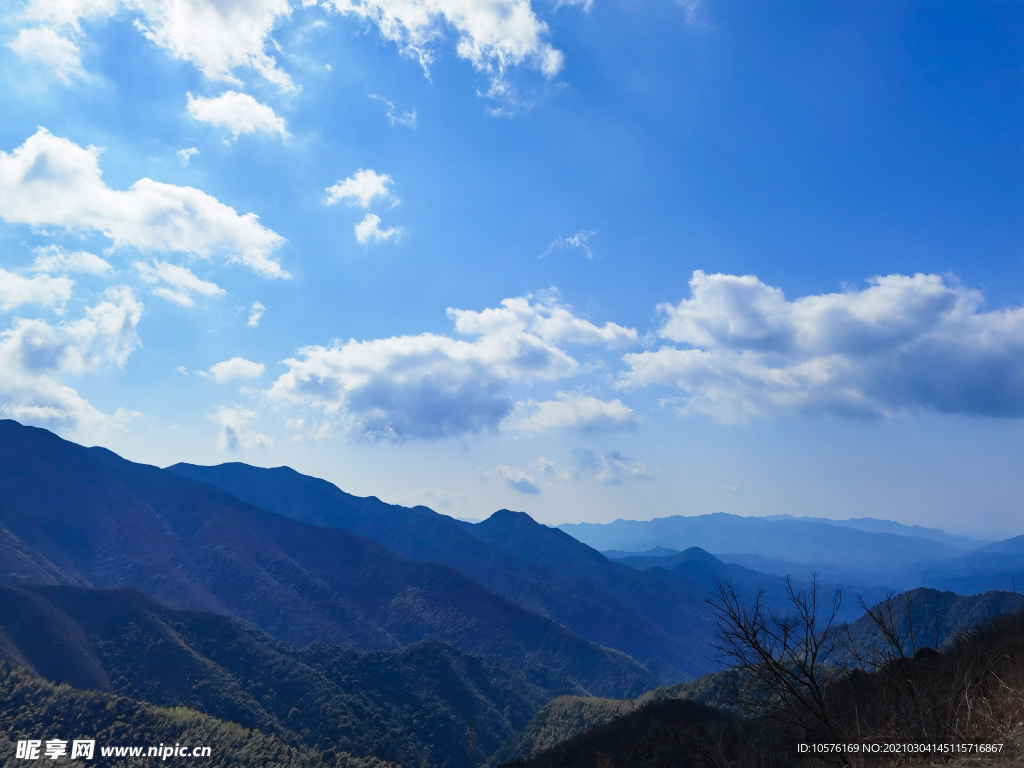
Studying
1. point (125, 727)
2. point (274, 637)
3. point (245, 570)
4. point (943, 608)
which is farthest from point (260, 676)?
point (943, 608)

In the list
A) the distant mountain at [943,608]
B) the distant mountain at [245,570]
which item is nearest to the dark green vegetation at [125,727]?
the distant mountain at [245,570]

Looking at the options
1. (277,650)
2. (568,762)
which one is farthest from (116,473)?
(568,762)

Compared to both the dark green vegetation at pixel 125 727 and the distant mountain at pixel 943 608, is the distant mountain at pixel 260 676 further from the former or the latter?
the distant mountain at pixel 943 608

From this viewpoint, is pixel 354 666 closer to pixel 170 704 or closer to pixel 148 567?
pixel 170 704

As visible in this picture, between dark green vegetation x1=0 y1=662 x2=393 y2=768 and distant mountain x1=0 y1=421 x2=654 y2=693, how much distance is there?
75.1m

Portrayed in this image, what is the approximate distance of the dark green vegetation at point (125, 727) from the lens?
5186 cm

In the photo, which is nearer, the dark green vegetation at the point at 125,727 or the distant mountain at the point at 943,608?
the dark green vegetation at the point at 125,727

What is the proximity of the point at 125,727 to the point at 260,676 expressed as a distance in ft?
117

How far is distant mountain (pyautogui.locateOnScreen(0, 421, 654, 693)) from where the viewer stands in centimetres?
13700

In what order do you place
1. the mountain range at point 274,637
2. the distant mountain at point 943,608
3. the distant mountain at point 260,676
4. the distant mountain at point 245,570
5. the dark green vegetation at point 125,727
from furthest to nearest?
the distant mountain at point 245,570
the distant mountain at point 943,608
the distant mountain at point 260,676
the mountain range at point 274,637
the dark green vegetation at point 125,727

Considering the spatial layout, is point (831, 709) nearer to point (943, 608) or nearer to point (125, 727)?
point (125, 727)

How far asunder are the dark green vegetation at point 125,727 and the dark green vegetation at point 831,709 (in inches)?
963

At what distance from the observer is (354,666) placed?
3962 inches

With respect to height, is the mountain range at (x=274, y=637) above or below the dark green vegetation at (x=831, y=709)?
below
